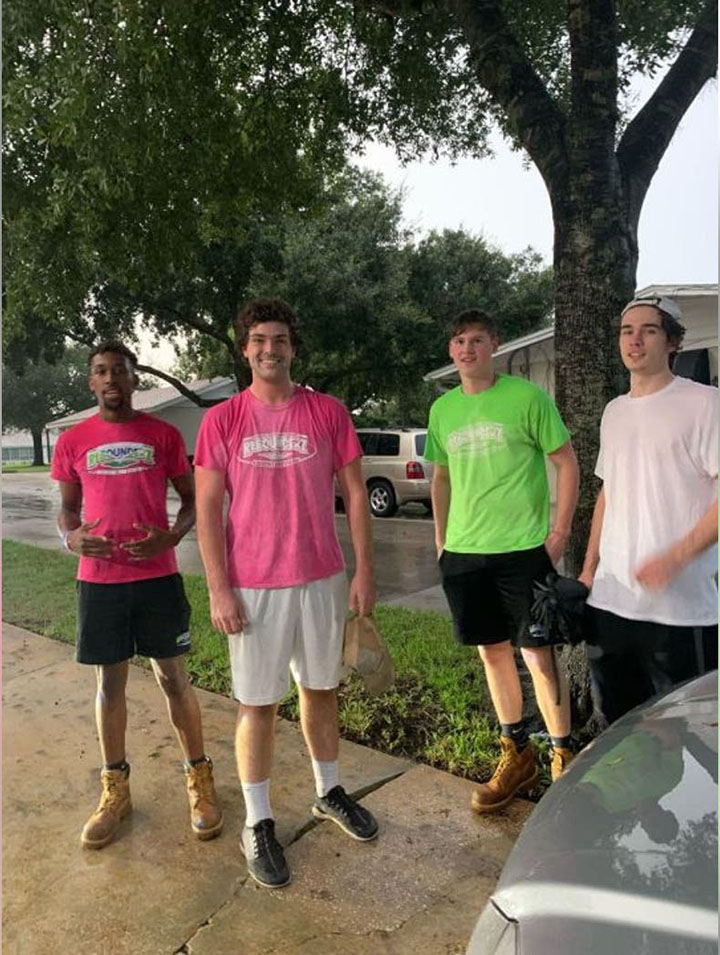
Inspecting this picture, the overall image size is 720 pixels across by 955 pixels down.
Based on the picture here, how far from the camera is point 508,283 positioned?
20.2 m

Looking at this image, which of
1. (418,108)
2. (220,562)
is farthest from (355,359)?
(220,562)

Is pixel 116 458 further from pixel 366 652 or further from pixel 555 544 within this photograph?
pixel 555 544

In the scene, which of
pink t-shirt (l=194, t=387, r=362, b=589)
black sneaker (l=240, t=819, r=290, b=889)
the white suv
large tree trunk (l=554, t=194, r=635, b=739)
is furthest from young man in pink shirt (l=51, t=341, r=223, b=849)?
the white suv

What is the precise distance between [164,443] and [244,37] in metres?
3.90

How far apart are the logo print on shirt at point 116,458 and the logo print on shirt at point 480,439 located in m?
1.24

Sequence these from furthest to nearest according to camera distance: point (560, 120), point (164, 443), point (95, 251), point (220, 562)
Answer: point (95, 251), point (560, 120), point (164, 443), point (220, 562)

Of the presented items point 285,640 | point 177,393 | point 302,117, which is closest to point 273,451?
point 285,640

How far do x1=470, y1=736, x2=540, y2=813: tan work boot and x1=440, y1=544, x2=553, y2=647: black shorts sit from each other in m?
0.48

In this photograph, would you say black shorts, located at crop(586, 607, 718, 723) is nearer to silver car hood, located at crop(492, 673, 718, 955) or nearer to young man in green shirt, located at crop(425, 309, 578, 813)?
young man in green shirt, located at crop(425, 309, 578, 813)

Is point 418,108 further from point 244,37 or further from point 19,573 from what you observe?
point 19,573

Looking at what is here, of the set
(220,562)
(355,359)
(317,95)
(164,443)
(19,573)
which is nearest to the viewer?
(220,562)

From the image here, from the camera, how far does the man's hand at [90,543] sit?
110 inches

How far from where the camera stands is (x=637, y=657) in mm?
2436

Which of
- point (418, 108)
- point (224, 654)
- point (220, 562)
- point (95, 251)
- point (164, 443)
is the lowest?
point (224, 654)
